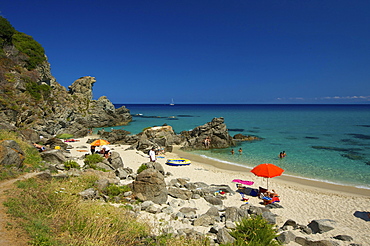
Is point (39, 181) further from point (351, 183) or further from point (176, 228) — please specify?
point (351, 183)

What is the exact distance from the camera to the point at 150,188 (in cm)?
1254

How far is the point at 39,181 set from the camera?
10.3m

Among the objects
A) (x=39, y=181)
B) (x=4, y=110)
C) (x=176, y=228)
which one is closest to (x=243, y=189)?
(x=176, y=228)

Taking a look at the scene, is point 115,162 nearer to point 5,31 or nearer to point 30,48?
point 5,31

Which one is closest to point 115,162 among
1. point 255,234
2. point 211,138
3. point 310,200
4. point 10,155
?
point 10,155

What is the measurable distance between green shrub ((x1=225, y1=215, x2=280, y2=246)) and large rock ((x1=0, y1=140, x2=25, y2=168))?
11907mm

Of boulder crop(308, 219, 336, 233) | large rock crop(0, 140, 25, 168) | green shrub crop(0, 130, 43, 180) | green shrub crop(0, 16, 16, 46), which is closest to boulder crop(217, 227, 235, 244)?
boulder crop(308, 219, 336, 233)

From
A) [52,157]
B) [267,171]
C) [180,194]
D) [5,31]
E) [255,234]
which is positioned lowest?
[180,194]

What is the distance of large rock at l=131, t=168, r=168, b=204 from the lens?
1226cm

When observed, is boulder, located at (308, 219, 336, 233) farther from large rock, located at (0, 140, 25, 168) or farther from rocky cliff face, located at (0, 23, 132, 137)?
rocky cliff face, located at (0, 23, 132, 137)

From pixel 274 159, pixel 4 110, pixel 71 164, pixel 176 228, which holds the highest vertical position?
pixel 4 110

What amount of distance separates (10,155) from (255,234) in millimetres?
12781

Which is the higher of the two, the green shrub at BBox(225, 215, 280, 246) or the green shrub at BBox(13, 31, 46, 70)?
the green shrub at BBox(13, 31, 46, 70)

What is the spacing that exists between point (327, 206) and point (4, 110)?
33.0 meters
